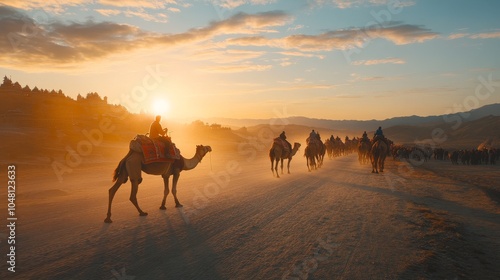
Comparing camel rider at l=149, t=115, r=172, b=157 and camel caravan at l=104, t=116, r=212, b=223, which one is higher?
camel rider at l=149, t=115, r=172, b=157

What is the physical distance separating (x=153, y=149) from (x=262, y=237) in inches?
195

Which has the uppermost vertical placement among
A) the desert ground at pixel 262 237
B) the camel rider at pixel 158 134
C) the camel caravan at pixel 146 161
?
the camel rider at pixel 158 134

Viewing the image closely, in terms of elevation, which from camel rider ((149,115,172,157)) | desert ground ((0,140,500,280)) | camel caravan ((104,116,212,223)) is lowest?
desert ground ((0,140,500,280))

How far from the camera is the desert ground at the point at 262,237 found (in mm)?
6152

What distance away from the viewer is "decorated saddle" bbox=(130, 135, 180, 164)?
10677 mm

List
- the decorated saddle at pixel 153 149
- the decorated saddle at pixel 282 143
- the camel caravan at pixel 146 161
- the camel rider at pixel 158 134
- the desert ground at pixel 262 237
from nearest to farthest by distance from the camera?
the desert ground at pixel 262 237, the camel caravan at pixel 146 161, the decorated saddle at pixel 153 149, the camel rider at pixel 158 134, the decorated saddle at pixel 282 143

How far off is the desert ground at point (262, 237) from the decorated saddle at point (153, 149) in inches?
70.5

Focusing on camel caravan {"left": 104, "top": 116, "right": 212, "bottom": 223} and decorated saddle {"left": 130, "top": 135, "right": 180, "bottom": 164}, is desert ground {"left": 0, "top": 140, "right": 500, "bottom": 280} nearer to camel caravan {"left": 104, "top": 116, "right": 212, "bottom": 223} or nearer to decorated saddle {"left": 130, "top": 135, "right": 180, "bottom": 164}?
camel caravan {"left": 104, "top": 116, "right": 212, "bottom": 223}

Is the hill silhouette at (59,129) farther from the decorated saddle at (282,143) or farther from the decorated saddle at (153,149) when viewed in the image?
the decorated saddle at (153,149)

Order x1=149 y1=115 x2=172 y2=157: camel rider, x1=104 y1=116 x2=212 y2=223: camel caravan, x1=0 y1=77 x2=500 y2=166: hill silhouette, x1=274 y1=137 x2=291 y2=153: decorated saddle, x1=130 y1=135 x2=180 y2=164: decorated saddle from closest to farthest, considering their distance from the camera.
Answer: x1=104 y1=116 x2=212 y2=223: camel caravan → x1=130 y1=135 x2=180 y2=164: decorated saddle → x1=149 y1=115 x2=172 y2=157: camel rider → x1=274 y1=137 x2=291 y2=153: decorated saddle → x1=0 y1=77 x2=500 y2=166: hill silhouette

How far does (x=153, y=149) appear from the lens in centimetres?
1102

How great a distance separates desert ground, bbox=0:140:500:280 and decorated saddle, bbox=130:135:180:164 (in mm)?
1791

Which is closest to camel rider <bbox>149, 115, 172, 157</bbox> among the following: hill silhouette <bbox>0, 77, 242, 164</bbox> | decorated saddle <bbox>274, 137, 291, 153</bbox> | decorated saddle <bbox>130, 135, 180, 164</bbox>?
decorated saddle <bbox>130, 135, 180, 164</bbox>

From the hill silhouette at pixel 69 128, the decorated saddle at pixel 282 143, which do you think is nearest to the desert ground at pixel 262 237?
the decorated saddle at pixel 282 143
